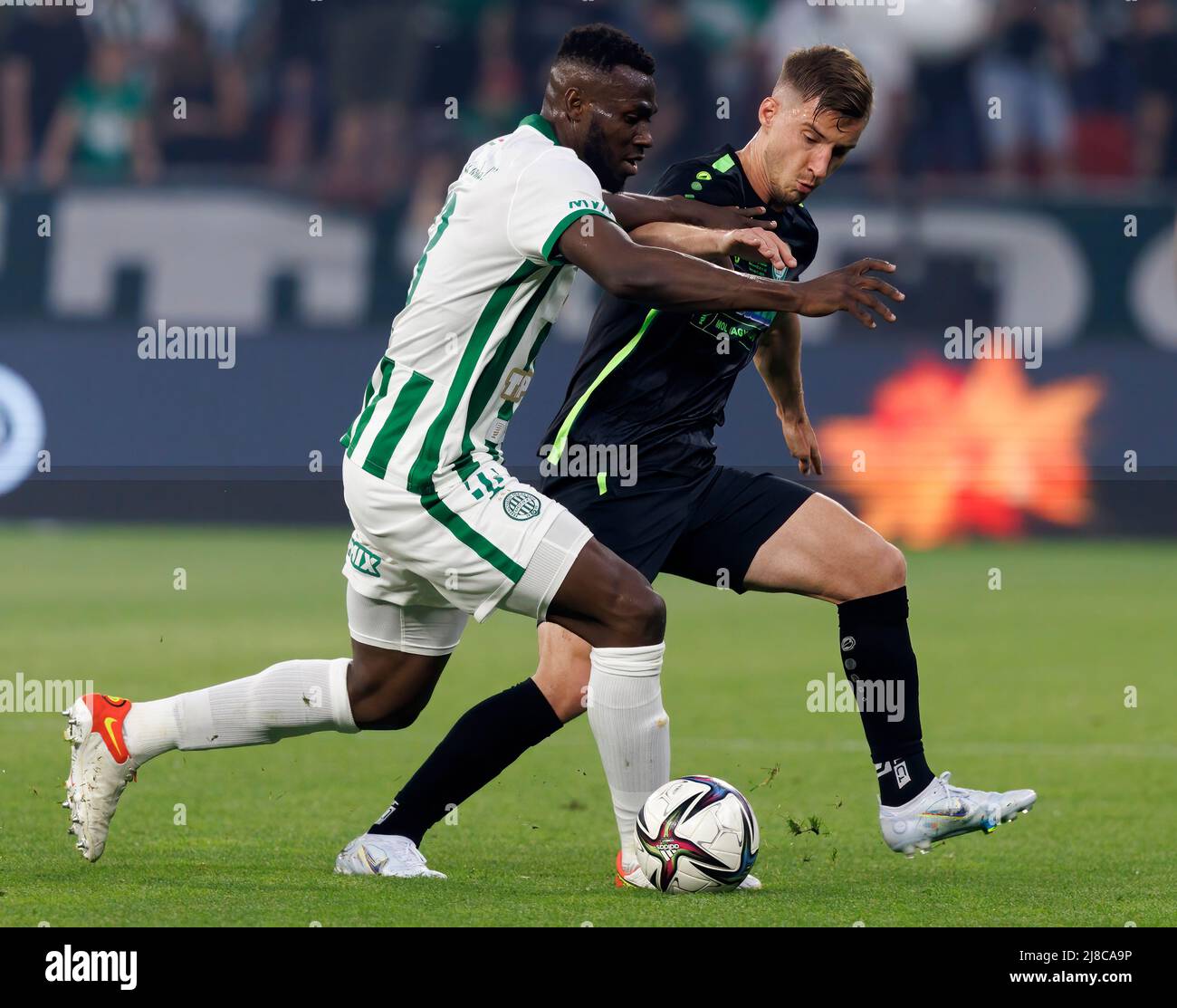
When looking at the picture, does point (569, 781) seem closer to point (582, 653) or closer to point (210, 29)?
point (582, 653)

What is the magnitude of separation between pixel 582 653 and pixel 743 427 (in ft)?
30.5

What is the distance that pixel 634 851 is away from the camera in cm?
446

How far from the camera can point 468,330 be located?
14.4ft

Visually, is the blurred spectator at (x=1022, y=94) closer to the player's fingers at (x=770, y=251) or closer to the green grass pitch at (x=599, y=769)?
the green grass pitch at (x=599, y=769)

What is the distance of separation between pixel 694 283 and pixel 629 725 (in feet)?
3.30

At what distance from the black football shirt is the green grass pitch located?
110cm

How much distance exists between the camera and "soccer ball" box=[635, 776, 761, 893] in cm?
434

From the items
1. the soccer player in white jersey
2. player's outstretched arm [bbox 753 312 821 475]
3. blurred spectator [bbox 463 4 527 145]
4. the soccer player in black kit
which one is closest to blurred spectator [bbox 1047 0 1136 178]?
blurred spectator [bbox 463 4 527 145]

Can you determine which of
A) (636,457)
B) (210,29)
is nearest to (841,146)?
(636,457)

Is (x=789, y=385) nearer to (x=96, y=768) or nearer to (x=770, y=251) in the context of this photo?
(x=770, y=251)

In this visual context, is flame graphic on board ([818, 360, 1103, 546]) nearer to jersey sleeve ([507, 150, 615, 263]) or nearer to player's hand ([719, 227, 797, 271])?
player's hand ([719, 227, 797, 271])
